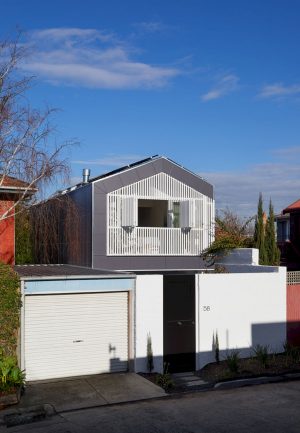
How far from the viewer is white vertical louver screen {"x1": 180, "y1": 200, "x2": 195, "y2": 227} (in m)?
24.3

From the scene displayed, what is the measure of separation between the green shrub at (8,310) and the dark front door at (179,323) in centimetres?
399

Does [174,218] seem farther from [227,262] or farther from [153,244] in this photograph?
[227,262]

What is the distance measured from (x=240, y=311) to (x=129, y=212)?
900cm

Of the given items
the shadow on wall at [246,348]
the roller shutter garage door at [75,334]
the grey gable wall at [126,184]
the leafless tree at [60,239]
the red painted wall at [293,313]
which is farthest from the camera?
the grey gable wall at [126,184]

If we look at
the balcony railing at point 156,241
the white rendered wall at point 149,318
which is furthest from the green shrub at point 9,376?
the balcony railing at point 156,241

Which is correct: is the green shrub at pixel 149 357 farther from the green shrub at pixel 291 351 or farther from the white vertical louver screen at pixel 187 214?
the white vertical louver screen at pixel 187 214

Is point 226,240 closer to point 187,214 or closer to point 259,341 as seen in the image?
point 187,214

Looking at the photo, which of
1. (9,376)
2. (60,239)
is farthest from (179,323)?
(60,239)

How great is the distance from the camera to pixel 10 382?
11.2 metres

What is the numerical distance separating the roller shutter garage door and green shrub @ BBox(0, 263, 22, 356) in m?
0.57

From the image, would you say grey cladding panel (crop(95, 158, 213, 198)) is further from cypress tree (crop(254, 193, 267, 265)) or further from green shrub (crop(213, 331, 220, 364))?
green shrub (crop(213, 331, 220, 364))

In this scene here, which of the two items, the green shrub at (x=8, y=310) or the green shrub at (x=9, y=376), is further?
the green shrub at (x=8, y=310)

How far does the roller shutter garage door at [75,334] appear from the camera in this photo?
13.0 metres

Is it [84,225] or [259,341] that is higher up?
[84,225]
